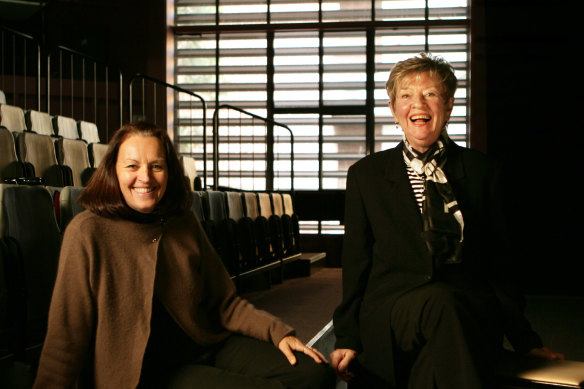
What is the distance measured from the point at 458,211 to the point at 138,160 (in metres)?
0.79

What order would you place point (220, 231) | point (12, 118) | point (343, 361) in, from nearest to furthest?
1. point (343, 361)
2. point (220, 231)
3. point (12, 118)

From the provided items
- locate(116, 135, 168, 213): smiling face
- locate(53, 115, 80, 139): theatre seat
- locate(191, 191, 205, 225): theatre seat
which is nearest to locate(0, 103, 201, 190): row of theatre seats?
locate(53, 115, 80, 139): theatre seat

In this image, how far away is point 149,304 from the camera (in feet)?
4.52

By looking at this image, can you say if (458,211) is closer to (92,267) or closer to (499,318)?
(499,318)

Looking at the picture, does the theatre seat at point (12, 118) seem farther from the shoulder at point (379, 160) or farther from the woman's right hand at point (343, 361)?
the woman's right hand at point (343, 361)

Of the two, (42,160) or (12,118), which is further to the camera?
(12,118)

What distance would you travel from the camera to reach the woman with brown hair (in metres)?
1.32

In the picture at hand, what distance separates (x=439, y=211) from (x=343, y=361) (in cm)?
45

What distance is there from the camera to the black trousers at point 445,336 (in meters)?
1.29

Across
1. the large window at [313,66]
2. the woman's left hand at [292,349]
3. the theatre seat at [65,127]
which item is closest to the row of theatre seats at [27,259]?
the woman's left hand at [292,349]

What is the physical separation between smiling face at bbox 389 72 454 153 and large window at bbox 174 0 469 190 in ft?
18.1

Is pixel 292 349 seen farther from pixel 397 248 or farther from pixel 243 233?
pixel 243 233

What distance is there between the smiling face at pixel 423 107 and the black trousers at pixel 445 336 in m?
0.39

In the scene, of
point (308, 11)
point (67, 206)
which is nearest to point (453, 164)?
point (67, 206)
